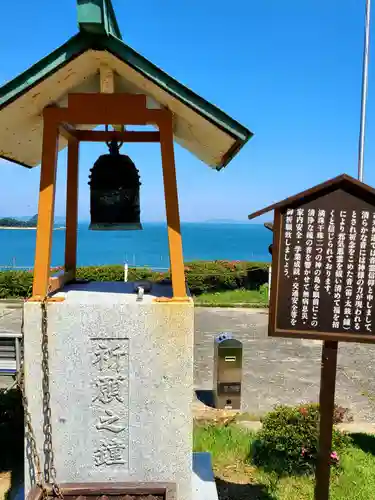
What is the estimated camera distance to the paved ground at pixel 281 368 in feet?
27.4

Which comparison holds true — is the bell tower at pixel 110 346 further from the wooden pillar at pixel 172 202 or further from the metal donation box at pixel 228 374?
the metal donation box at pixel 228 374

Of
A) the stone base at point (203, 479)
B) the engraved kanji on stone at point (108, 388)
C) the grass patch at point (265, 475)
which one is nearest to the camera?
the engraved kanji on stone at point (108, 388)

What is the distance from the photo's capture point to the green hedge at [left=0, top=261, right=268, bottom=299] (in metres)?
19.0

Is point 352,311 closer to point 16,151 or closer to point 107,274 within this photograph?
point 16,151

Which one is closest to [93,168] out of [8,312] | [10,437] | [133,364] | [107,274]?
[133,364]

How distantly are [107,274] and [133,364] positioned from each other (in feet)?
54.6

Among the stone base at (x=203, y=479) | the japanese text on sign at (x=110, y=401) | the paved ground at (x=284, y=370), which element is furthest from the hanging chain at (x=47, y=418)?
the paved ground at (x=284, y=370)

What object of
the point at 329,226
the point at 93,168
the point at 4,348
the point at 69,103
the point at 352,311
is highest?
the point at 69,103

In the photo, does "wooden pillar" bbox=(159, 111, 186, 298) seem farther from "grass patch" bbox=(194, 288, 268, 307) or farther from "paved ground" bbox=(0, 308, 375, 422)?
"grass patch" bbox=(194, 288, 268, 307)

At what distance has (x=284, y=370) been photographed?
1021 cm

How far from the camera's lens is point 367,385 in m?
9.34

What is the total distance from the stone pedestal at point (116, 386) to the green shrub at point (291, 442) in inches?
85.7

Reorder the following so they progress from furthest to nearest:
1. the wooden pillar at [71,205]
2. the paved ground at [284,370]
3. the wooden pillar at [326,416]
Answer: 1. the paved ground at [284,370]
2. the wooden pillar at [71,205]
3. the wooden pillar at [326,416]

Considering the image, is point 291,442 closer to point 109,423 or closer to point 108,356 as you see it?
point 109,423
